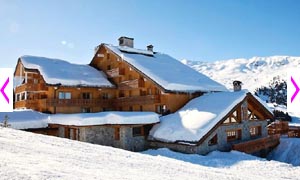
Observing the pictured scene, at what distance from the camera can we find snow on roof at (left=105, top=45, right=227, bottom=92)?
89.4 ft

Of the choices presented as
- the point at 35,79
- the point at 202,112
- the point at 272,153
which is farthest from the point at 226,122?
the point at 35,79

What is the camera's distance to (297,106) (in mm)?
7863

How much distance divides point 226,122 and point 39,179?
1968 cm

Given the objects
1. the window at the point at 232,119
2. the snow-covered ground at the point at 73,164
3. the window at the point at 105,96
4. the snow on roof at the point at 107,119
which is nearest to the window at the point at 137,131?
the snow on roof at the point at 107,119

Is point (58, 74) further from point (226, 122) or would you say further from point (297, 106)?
point (297, 106)

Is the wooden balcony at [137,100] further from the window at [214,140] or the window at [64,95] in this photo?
the window at [214,140]

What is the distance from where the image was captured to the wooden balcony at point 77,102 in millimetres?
26933

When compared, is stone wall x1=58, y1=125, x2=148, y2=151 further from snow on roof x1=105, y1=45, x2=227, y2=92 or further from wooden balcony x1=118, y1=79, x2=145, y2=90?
wooden balcony x1=118, y1=79, x2=145, y2=90

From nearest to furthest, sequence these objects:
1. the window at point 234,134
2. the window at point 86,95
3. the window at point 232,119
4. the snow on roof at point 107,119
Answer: the snow on roof at point 107,119, the window at point 232,119, the window at point 234,134, the window at point 86,95

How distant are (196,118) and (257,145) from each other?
630cm

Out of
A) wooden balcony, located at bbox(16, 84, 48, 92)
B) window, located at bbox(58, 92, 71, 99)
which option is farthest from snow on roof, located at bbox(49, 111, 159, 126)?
wooden balcony, located at bbox(16, 84, 48, 92)

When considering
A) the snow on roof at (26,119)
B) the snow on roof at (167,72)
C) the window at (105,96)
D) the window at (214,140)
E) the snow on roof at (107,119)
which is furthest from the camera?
the window at (105,96)

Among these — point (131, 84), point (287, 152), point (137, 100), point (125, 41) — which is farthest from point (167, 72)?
point (287, 152)

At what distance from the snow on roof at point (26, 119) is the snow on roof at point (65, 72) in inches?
123
